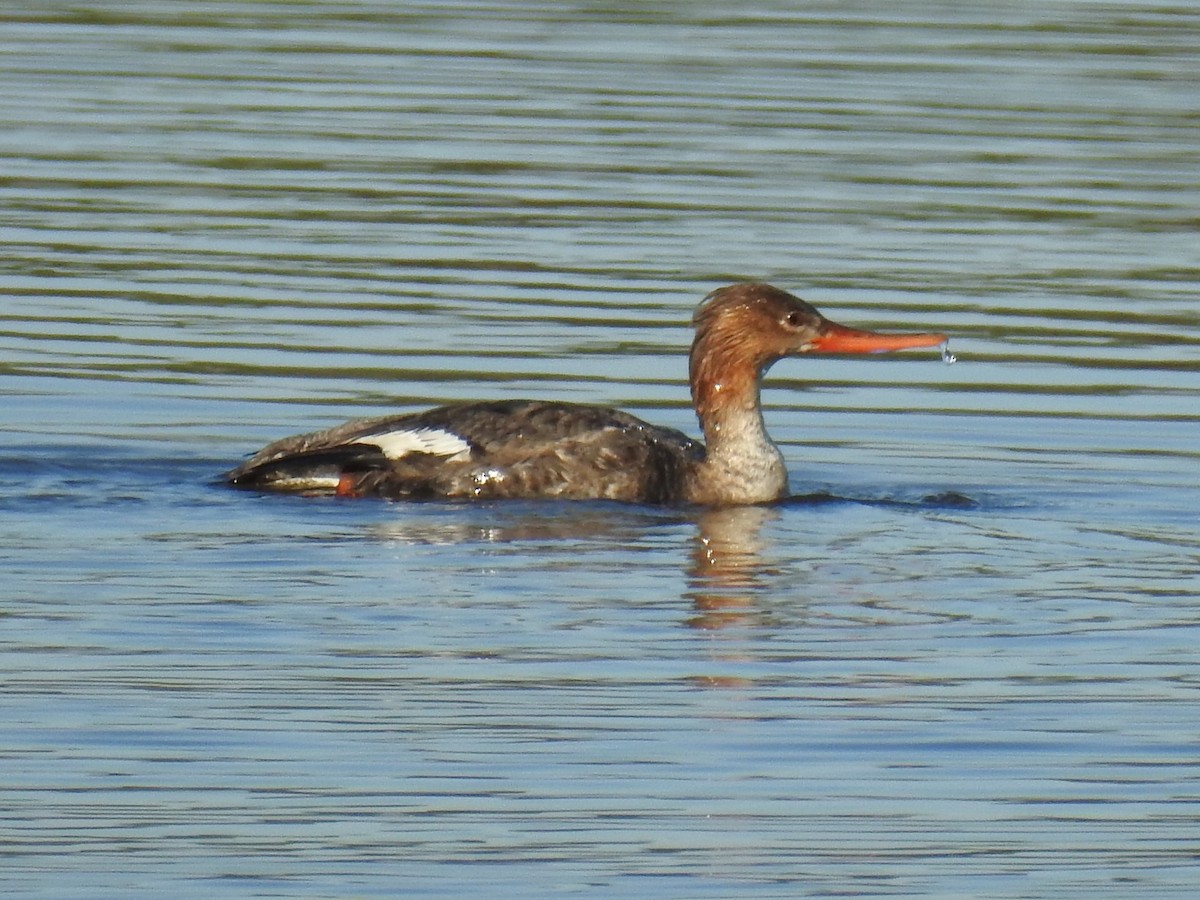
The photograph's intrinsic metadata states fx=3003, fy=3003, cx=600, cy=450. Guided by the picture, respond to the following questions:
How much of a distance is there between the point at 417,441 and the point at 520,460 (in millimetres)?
429

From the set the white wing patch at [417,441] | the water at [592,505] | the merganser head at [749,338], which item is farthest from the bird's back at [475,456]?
→ the merganser head at [749,338]

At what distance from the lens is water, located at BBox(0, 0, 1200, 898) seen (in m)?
7.33

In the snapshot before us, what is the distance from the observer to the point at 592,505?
12.0 m

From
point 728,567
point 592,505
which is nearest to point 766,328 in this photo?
point 592,505

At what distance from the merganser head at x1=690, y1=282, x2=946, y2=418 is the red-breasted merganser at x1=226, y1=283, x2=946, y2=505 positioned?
337 millimetres

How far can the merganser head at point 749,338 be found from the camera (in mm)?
12742

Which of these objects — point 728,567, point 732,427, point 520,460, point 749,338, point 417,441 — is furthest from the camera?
point 749,338

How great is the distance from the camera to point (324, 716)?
26.6 ft

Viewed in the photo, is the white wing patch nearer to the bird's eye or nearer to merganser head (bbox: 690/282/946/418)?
merganser head (bbox: 690/282/946/418)

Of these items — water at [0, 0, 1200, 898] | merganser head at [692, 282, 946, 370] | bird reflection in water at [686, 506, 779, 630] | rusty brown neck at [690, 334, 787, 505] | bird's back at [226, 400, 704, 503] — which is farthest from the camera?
merganser head at [692, 282, 946, 370]

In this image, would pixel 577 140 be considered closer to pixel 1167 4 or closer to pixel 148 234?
pixel 148 234

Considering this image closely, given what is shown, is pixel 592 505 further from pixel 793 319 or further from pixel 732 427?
pixel 793 319

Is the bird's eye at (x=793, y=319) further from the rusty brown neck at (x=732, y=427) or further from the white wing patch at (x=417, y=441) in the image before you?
the white wing patch at (x=417, y=441)

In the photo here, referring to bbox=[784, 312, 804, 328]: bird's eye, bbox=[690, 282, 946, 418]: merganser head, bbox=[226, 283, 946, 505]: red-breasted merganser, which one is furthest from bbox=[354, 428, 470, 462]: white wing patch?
bbox=[784, 312, 804, 328]: bird's eye
